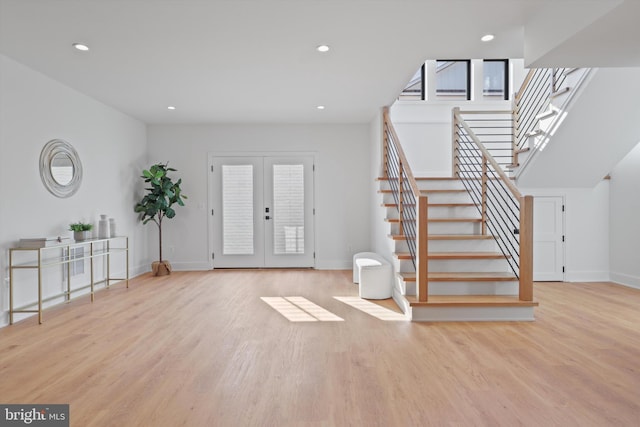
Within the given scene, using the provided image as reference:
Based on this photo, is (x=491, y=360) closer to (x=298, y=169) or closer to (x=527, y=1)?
(x=527, y=1)

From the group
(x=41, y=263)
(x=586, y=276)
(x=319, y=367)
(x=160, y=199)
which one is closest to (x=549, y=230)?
(x=586, y=276)

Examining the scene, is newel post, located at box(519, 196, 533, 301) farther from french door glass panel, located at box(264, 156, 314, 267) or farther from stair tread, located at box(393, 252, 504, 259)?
french door glass panel, located at box(264, 156, 314, 267)

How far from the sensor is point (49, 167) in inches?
175

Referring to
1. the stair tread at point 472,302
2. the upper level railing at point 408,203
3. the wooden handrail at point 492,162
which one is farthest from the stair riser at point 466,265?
the wooden handrail at point 492,162


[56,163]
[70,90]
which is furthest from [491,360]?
[70,90]

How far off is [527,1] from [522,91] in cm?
345

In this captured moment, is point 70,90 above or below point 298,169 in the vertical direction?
above

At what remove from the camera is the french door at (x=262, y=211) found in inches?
276

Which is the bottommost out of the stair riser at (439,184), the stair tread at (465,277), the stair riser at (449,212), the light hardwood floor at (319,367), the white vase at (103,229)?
the light hardwood floor at (319,367)

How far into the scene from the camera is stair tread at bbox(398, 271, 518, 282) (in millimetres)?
4055

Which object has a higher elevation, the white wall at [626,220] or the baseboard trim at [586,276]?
the white wall at [626,220]

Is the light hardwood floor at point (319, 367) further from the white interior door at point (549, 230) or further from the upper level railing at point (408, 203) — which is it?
the white interior door at point (549, 230)

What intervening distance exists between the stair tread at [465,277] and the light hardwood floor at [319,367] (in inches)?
20.0

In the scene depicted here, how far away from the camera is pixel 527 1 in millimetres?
2842
